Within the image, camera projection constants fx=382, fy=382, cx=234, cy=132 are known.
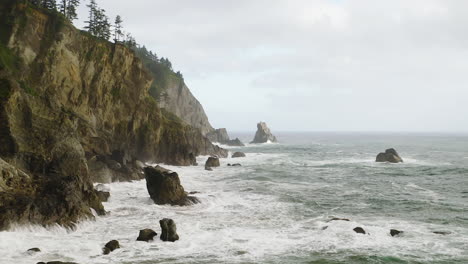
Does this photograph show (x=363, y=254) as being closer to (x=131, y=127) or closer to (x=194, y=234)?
(x=194, y=234)

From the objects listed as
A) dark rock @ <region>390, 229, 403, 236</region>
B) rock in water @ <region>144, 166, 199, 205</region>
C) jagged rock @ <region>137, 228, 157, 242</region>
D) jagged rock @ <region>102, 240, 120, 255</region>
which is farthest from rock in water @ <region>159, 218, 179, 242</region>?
dark rock @ <region>390, 229, 403, 236</region>

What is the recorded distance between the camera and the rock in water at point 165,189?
3891 centimetres

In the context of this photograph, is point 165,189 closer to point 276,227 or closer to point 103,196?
point 103,196

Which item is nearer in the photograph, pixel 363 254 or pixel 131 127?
pixel 363 254

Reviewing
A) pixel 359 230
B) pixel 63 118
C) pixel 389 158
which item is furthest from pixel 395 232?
pixel 389 158

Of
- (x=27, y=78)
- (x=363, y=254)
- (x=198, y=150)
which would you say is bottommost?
(x=363, y=254)

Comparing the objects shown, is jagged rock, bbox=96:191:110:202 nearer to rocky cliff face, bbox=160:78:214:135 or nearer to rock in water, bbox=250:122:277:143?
rocky cliff face, bbox=160:78:214:135

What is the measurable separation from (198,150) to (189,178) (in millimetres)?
37363

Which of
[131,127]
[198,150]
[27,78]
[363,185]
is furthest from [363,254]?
[198,150]

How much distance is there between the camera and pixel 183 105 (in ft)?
486

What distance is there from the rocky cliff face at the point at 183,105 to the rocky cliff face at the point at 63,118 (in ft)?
154

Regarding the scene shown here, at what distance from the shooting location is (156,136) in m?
71.8

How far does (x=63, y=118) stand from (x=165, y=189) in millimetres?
12655

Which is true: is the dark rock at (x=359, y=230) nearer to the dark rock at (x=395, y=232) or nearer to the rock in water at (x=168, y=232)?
the dark rock at (x=395, y=232)
